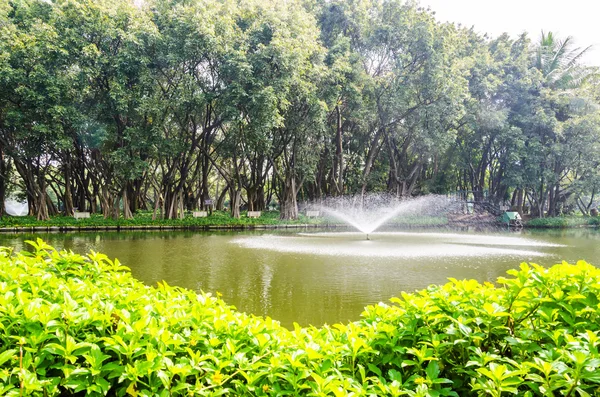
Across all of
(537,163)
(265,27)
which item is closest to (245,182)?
(265,27)

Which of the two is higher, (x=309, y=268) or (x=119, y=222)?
(x=119, y=222)

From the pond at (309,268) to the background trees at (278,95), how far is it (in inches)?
308

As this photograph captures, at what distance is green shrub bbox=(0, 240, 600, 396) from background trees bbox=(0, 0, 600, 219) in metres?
16.6

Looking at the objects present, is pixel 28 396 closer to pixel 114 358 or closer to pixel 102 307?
pixel 114 358

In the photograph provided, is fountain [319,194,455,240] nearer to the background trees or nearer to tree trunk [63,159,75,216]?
the background trees

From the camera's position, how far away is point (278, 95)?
18.3 meters

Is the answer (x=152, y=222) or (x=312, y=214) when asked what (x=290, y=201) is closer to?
(x=312, y=214)

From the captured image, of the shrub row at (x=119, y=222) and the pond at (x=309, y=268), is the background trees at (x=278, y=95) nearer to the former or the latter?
the shrub row at (x=119, y=222)

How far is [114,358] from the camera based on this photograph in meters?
1.74

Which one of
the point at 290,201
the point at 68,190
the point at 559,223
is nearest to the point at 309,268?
the point at 290,201

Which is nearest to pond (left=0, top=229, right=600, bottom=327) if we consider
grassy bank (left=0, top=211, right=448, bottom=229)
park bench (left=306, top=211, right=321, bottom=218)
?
grassy bank (left=0, top=211, right=448, bottom=229)

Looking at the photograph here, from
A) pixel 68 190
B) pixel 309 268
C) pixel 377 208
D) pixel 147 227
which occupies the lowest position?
pixel 309 268

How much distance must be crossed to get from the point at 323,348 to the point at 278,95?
57.0 feet

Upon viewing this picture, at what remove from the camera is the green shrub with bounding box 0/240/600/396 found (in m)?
1.54
